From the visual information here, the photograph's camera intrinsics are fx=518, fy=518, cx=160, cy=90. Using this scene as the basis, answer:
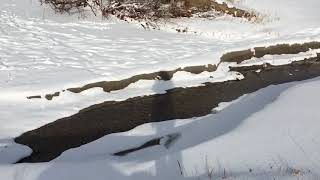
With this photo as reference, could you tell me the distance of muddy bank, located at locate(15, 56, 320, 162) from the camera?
770 centimetres

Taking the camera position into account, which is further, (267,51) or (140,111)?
(267,51)

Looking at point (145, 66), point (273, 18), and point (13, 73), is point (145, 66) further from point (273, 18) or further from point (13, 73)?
point (273, 18)

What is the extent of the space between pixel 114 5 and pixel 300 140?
8494mm

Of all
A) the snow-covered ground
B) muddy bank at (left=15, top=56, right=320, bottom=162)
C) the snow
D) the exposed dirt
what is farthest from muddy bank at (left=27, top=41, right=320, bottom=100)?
the snow

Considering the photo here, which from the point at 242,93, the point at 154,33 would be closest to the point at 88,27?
the point at 154,33

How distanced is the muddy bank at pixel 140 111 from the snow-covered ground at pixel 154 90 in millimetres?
217

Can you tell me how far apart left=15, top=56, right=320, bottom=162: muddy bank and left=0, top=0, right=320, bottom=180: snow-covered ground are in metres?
0.22

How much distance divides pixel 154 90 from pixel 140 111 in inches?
38.9

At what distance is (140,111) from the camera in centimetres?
893

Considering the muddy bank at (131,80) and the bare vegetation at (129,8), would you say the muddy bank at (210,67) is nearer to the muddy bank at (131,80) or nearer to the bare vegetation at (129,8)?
the muddy bank at (131,80)

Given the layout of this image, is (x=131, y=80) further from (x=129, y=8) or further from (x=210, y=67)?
(x=129, y=8)

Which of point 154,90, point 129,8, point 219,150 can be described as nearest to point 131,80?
point 154,90

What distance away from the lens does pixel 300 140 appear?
21.2 feet

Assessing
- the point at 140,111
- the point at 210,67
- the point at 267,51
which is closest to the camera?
the point at 140,111
